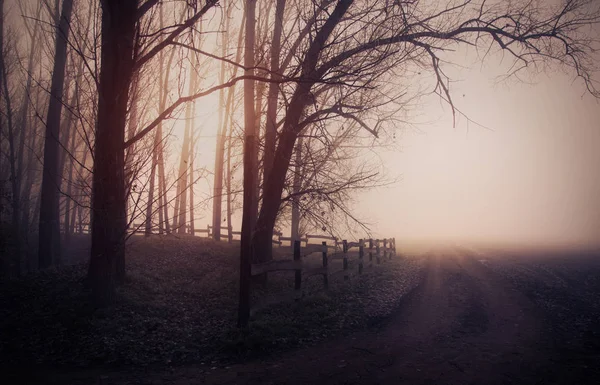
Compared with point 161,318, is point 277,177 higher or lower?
higher

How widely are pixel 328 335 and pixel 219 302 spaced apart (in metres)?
3.41

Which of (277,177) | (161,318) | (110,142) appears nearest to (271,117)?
(277,177)

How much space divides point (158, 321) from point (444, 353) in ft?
19.7

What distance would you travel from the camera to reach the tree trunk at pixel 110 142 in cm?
664

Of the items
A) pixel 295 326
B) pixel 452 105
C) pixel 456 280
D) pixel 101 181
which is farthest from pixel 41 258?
pixel 456 280

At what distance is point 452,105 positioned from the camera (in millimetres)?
9148

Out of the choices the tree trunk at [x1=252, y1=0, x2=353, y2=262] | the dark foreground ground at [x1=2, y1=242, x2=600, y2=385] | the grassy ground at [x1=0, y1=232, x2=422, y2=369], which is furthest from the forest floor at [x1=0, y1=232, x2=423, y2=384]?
the tree trunk at [x1=252, y1=0, x2=353, y2=262]

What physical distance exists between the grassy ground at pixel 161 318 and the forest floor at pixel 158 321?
19 millimetres

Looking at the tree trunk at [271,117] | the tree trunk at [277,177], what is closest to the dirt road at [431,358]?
the tree trunk at [277,177]

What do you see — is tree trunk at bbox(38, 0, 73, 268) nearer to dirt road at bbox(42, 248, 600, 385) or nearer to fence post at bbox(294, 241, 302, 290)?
fence post at bbox(294, 241, 302, 290)

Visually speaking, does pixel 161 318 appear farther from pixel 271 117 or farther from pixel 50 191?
pixel 50 191

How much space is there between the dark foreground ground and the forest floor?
33cm

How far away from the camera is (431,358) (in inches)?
217

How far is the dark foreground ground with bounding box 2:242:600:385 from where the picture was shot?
4.83 meters
